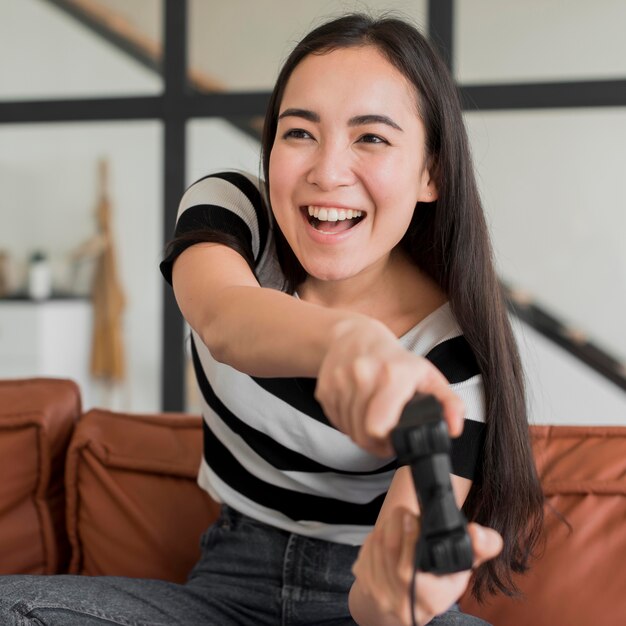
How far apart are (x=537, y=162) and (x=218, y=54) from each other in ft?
4.74

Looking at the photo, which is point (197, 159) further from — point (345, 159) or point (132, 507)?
point (345, 159)

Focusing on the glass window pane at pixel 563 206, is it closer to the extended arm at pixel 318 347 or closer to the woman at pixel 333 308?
the woman at pixel 333 308

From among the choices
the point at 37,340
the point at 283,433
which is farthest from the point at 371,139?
the point at 37,340

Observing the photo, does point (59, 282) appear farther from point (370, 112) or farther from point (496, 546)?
point (496, 546)

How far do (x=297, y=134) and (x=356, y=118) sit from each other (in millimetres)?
89

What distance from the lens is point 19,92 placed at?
160 inches

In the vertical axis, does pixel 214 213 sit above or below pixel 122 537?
above

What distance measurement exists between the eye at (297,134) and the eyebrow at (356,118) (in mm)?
20

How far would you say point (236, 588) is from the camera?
129 cm

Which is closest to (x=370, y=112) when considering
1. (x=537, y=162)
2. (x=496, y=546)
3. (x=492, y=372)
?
(x=492, y=372)

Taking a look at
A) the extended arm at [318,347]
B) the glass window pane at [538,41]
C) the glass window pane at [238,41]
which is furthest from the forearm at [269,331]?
the glass window pane at [238,41]

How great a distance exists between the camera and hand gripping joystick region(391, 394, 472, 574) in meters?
0.62

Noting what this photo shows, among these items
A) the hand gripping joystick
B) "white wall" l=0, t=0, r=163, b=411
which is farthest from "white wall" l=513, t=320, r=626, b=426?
the hand gripping joystick

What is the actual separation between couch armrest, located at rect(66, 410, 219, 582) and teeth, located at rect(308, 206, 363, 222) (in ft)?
1.80
